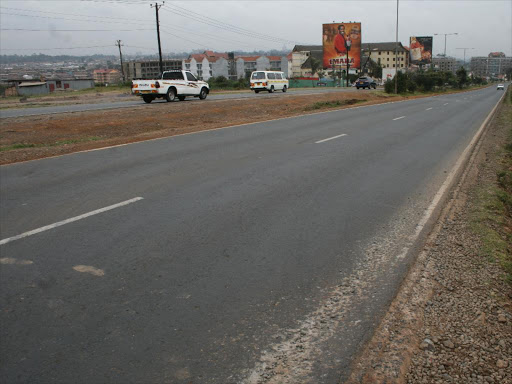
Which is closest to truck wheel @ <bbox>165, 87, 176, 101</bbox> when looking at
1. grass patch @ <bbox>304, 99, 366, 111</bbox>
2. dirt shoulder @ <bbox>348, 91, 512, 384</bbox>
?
grass patch @ <bbox>304, 99, 366, 111</bbox>

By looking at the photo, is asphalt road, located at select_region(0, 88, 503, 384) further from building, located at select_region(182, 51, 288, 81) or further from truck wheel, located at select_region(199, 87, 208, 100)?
building, located at select_region(182, 51, 288, 81)

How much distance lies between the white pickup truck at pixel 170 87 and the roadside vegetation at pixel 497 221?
21443 millimetres

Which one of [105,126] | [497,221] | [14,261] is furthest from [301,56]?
[14,261]

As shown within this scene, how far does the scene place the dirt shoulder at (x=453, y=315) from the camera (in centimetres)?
319

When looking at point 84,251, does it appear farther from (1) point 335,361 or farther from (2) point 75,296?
(1) point 335,361

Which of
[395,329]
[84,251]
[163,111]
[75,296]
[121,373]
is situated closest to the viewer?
[121,373]

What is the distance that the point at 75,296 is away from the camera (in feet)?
13.5

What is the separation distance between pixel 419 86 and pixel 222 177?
65960 millimetres

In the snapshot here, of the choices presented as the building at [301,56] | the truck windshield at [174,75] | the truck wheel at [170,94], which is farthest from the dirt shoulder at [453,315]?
the building at [301,56]

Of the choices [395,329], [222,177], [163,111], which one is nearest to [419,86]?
[163,111]

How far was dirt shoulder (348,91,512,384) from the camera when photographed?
125 inches

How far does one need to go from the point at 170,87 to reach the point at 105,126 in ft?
38.2

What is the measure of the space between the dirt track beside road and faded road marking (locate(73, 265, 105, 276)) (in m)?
7.23

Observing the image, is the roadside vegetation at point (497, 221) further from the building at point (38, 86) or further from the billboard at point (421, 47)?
the billboard at point (421, 47)
